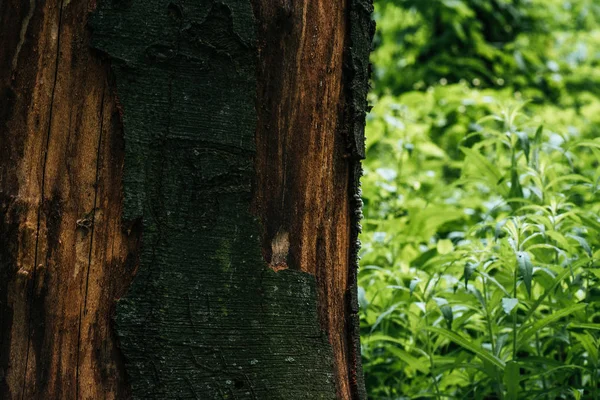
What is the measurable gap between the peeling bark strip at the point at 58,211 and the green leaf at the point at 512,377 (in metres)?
1.28

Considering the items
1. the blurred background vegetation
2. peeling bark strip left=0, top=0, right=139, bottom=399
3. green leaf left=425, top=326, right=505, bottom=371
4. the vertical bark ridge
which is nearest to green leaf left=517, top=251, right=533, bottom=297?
the blurred background vegetation

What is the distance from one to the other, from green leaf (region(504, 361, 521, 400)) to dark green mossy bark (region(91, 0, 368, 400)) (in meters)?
0.86

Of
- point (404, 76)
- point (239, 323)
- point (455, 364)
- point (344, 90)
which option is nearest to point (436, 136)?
point (404, 76)

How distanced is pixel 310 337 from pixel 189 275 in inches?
14.3

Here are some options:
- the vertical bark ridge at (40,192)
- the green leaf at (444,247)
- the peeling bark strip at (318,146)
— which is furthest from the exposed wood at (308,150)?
the green leaf at (444,247)

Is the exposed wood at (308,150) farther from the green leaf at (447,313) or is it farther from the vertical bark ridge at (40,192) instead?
the green leaf at (447,313)

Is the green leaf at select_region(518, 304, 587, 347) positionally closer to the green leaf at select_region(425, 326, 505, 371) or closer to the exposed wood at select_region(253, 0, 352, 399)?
the green leaf at select_region(425, 326, 505, 371)

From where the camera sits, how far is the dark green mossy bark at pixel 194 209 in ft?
4.87

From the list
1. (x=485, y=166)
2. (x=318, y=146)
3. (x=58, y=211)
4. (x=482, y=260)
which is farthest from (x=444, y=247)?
(x=58, y=211)

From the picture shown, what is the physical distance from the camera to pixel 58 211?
147 centimetres

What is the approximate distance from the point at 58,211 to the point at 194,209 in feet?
0.97

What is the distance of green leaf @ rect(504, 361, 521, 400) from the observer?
216 cm

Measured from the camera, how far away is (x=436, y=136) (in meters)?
5.97

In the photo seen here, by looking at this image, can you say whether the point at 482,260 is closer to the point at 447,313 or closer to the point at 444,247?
the point at 447,313
